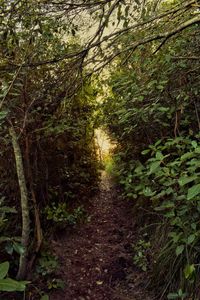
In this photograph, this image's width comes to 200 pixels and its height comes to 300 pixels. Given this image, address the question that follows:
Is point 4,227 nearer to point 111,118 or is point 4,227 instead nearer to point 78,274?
point 78,274

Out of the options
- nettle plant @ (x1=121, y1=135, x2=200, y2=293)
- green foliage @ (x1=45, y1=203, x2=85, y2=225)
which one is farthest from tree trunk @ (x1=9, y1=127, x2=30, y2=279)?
nettle plant @ (x1=121, y1=135, x2=200, y2=293)

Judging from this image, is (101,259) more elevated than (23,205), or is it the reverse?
(23,205)

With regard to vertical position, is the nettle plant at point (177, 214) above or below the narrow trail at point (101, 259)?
above

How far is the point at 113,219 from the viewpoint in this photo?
452 cm

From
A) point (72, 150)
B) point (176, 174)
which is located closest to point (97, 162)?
point (72, 150)

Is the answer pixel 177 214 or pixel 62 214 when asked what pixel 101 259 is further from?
pixel 177 214

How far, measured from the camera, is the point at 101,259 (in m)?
3.58

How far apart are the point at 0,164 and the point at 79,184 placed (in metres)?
1.64

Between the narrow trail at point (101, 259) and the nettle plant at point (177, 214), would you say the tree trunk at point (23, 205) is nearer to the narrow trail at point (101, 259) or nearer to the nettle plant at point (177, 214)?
the narrow trail at point (101, 259)

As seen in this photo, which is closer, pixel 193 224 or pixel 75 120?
pixel 193 224

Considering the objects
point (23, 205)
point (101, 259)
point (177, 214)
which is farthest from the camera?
point (101, 259)

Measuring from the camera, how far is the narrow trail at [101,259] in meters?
3.05

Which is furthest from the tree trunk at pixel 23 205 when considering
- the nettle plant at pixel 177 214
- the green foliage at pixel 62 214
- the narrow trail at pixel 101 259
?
the nettle plant at pixel 177 214

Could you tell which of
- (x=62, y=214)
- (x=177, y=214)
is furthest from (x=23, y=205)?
(x=177, y=214)
